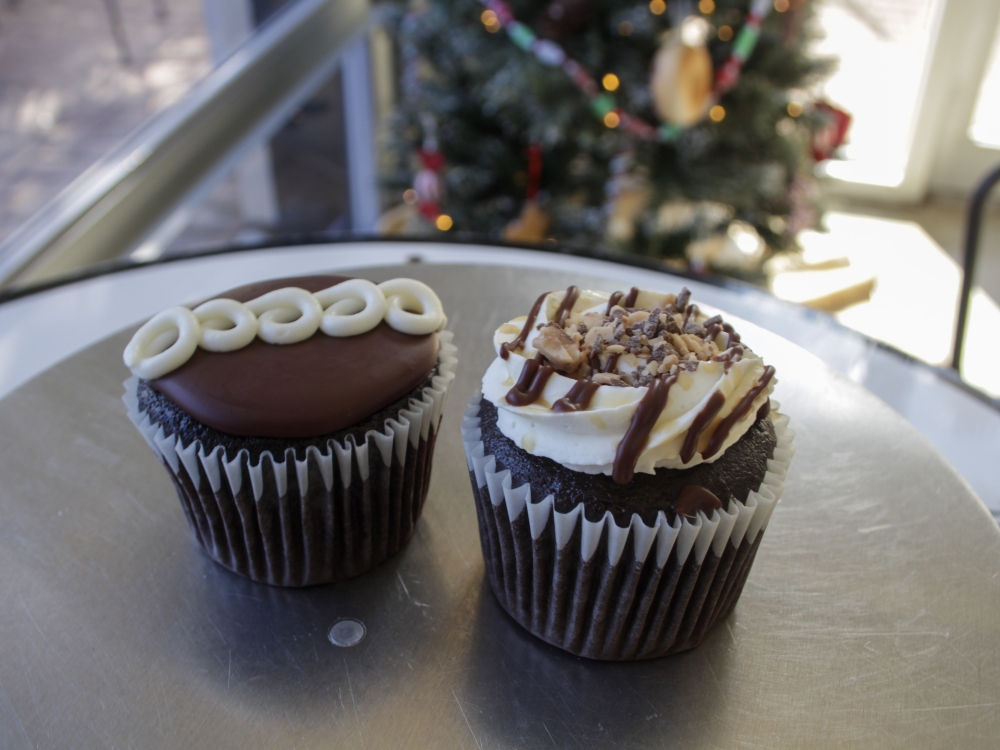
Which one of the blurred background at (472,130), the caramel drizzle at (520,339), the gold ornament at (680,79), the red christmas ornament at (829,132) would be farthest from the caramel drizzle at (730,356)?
the red christmas ornament at (829,132)

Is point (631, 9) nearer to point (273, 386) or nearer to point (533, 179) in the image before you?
point (533, 179)

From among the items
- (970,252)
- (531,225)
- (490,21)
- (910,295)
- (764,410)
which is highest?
(490,21)

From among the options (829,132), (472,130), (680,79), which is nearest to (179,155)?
(472,130)

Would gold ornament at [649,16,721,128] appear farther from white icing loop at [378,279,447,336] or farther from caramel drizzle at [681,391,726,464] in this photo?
caramel drizzle at [681,391,726,464]

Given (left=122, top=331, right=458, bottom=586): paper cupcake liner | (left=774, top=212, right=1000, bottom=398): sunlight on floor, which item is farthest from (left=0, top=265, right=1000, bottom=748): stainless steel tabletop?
(left=774, top=212, right=1000, bottom=398): sunlight on floor

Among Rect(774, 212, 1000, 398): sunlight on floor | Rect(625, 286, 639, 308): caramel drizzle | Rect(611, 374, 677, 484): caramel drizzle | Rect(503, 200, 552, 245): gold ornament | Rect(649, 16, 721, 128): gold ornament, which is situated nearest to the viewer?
Rect(611, 374, 677, 484): caramel drizzle

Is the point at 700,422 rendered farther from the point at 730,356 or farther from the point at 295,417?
the point at 295,417
